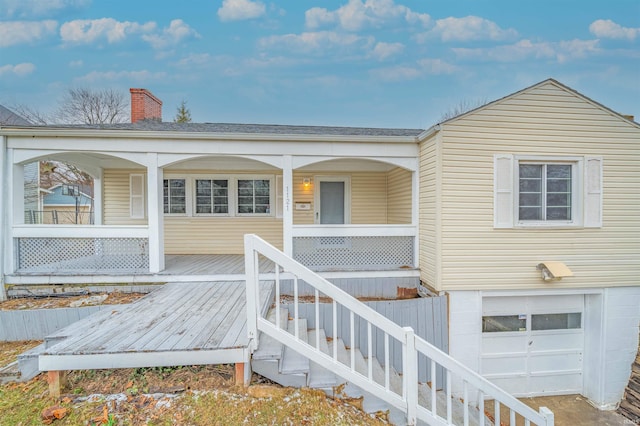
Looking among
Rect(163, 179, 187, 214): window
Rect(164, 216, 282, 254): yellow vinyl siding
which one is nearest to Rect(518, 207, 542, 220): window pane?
Rect(164, 216, 282, 254): yellow vinyl siding

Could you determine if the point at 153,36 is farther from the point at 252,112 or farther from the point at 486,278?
the point at 486,278

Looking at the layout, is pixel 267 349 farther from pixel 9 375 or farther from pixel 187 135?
pixel 187 135

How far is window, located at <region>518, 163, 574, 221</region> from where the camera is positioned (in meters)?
5.25

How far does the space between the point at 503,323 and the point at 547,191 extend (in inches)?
105

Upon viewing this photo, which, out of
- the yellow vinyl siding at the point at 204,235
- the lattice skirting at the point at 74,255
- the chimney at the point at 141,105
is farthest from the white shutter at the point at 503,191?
the chimney at the point at 141,105

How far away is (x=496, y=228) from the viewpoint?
17.0ft

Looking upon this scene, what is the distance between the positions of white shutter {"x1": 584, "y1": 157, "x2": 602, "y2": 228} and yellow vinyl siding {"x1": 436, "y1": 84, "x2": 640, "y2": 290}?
13 centimetres

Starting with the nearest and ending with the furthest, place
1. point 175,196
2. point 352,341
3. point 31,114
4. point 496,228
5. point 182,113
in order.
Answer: point 352,341 < point 496,228 < point 175,196 < point 31,114 < point 182,113

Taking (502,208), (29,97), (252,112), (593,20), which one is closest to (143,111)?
(502,208)

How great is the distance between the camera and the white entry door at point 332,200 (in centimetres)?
823

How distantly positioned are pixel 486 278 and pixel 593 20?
23.5 m

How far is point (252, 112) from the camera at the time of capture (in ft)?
76.2

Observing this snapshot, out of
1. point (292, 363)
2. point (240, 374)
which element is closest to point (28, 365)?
point (240, 374)

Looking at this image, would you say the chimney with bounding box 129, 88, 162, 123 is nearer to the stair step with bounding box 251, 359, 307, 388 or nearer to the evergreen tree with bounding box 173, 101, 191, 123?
the stair step with bounding box 251, 359, 307, 388
